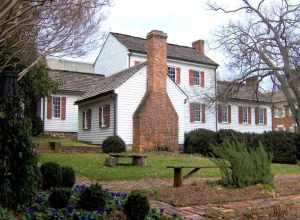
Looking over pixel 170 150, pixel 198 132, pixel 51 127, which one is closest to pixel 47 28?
pixel 170 150

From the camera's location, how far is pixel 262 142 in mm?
26875

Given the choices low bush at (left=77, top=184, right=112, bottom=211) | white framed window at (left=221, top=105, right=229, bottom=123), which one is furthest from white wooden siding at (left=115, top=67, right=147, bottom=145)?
low bush at (left=77, top=184, right=112, bottom=211)

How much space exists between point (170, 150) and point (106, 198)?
61.1ft

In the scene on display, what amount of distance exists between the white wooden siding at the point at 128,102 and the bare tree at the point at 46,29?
33.2 ft

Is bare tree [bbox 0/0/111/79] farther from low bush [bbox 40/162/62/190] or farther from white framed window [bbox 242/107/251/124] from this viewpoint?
white framed window [bbox 242/107/251/124]

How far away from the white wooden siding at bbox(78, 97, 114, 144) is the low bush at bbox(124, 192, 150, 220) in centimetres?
1959

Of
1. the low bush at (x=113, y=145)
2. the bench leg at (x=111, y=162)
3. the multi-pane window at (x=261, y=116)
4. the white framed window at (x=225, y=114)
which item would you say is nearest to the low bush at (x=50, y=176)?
the bench leg at (x=111, y=162)

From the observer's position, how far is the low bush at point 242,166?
1076cm

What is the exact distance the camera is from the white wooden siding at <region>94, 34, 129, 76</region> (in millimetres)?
34625

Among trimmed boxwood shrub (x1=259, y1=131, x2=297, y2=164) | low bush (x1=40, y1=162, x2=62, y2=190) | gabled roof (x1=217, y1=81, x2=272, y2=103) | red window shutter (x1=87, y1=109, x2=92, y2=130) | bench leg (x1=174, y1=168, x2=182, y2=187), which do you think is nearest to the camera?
low bush (x1=40, y1=162, x2=62, y2=190)

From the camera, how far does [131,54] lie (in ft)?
111

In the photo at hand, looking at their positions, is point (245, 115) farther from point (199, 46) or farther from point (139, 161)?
point (139, 161)

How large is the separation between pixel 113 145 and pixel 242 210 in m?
16.8

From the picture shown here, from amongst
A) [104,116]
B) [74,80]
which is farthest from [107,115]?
[74,80]
